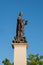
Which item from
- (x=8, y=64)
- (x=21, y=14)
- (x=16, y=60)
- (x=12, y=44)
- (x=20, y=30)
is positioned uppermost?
(x=21, y=14)

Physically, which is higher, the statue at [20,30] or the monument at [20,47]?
the statue at [20,30]

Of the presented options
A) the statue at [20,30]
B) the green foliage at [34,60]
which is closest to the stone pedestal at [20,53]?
the statue at [20,30]

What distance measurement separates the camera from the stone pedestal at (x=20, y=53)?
54.0ft

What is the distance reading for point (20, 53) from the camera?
16.6 meters

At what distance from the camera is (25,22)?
18047 millimetres

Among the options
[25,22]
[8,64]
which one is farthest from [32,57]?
[25,22]

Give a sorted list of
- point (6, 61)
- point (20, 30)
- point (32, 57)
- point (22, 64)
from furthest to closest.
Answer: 1. point (6, 61)
2. point (32, 57)
3. point (20, 30)
4. point (22, 64)

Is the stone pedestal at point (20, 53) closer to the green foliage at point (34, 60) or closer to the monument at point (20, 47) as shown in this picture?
the monument at point (20, 47)

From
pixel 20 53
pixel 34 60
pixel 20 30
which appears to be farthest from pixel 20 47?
pixel 34 60

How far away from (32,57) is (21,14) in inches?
603

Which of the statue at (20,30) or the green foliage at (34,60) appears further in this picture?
the green foliage at (34,60)

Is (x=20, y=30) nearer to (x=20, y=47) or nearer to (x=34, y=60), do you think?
(x=20, y=47)

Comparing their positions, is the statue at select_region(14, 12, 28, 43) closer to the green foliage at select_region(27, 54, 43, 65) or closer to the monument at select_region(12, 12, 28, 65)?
the monument at select_region(12, 12, 28, 65)

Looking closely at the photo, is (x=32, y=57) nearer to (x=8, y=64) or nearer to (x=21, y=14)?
(x=8, y=64)
